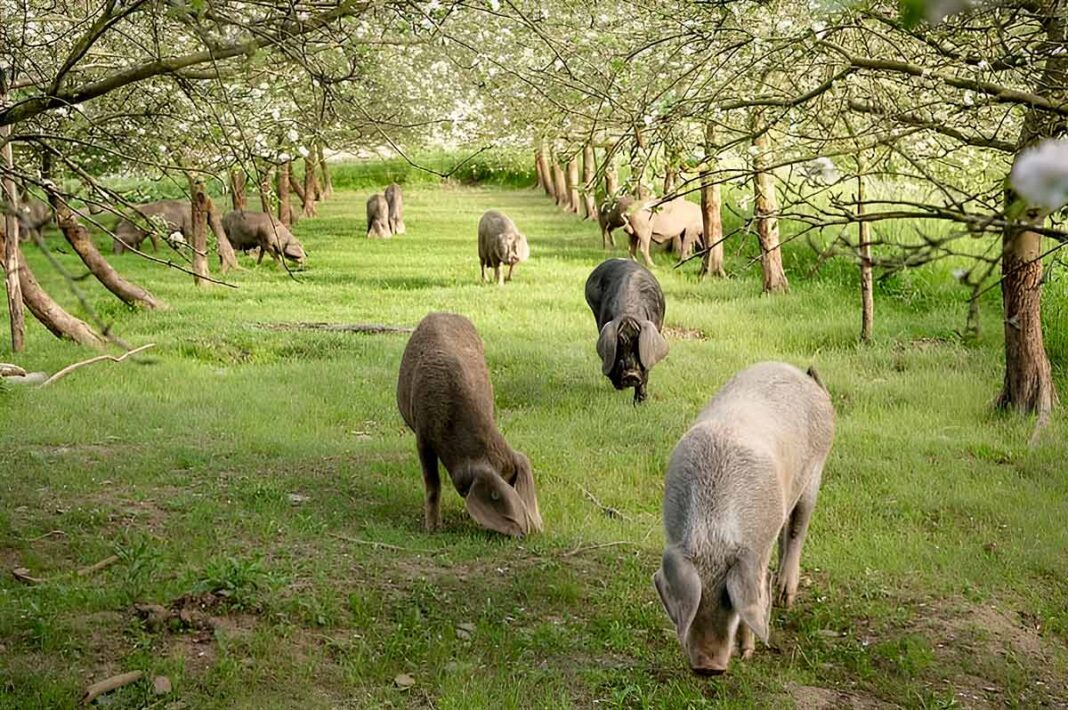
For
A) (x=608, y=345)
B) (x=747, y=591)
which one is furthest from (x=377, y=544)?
(x=608, y=345)

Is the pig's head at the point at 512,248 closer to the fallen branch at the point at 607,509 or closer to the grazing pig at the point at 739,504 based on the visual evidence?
the fallen branch at the point at 607,509

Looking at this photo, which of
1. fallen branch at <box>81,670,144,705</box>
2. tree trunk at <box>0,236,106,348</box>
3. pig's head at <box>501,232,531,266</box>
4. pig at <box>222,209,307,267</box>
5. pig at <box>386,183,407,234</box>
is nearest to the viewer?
fallen branch at <box>81,670,144,705</box>

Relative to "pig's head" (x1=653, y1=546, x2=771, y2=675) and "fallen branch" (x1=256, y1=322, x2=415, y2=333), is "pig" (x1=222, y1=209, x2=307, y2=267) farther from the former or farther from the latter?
"pig's head" (x1=653, y1=546, x2=771, y2=675)

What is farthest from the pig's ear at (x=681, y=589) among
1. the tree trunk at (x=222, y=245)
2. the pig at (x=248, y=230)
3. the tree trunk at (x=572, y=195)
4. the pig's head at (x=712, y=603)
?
the tree trunk at (x=572, y=195)

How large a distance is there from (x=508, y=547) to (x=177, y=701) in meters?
2.82

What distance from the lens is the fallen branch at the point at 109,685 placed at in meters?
5.18

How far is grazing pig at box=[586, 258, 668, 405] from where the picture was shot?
12219 millimetres

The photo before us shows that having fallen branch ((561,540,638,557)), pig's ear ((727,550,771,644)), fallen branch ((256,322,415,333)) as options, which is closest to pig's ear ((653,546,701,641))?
pig's ear ((727,550,771,644))

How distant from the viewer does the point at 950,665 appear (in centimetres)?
603

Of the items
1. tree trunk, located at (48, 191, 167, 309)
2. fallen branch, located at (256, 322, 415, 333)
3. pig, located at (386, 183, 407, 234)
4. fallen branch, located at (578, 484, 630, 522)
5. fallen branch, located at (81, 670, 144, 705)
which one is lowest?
fallen branch, located at (578, 484, 630, 522)

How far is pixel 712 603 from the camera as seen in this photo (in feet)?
16.3

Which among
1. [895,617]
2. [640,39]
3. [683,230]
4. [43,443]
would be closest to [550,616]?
[895,617]

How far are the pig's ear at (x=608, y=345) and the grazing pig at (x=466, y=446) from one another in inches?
138

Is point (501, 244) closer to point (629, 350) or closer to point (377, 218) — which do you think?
point (629, 350)
